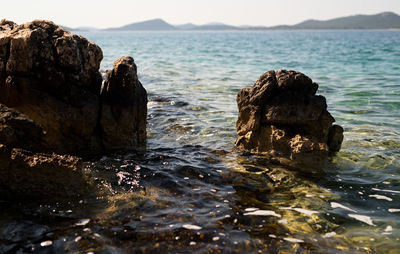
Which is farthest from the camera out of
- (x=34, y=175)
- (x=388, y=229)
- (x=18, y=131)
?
(x=18, y=131)

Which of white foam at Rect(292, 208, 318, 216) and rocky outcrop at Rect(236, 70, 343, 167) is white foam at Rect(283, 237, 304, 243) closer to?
white foam at Rect(292, 208, 318, 216)

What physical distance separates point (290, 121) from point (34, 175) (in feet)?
15.8

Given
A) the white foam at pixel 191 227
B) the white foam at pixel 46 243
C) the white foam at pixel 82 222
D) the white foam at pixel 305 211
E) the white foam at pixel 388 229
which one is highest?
the white foam at pixel 82 222

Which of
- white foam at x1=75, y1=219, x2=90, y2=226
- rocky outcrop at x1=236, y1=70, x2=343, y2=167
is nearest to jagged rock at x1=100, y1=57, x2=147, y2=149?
rocky outcrop at x1=236, y1=70, x2=343, y2=167

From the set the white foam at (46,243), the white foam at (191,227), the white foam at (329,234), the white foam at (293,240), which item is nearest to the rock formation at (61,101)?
the white foam at (46,243)

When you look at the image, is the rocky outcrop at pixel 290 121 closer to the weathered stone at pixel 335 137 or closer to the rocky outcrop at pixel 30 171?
the weathered stone at pixel 335 137

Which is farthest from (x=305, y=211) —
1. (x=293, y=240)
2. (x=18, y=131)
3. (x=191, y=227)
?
(x=18, y=131)

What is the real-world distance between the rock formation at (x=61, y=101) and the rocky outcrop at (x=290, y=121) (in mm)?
2509

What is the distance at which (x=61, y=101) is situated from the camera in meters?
7.21

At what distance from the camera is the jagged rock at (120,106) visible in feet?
25.1

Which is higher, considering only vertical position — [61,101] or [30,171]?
[61,101]

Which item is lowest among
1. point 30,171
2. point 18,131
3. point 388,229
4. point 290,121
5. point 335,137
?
point 388,229

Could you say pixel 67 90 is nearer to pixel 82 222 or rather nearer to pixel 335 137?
pixel 82 222

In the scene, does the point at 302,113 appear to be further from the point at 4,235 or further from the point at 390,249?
the point at 4,235
